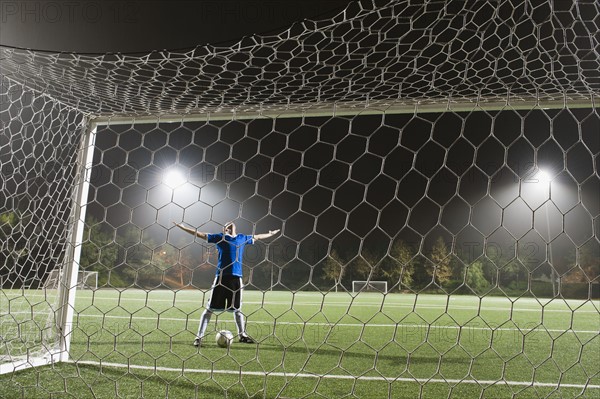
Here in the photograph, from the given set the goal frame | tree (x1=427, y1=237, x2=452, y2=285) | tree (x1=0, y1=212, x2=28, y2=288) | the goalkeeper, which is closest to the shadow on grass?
the goal frame

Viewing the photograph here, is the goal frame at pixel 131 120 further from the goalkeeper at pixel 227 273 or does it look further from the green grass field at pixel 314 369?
the goalkeeper at pixel 227 273

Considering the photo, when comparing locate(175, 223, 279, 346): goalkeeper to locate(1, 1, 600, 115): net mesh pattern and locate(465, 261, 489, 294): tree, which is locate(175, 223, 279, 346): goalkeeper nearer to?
locate(1, 1, 600, 115): net mesh pattern

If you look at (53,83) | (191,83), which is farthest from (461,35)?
(53,83)

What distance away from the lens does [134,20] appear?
4.29 metres

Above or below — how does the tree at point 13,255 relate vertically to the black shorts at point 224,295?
above

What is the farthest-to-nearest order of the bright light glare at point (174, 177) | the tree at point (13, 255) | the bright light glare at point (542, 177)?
1. the bright light glare at point (174, 177)
2. the bright light glare at point (542, 177)
3. the tree at point (13, 255)

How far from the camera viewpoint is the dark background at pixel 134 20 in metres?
4.09

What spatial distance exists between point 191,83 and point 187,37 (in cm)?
175

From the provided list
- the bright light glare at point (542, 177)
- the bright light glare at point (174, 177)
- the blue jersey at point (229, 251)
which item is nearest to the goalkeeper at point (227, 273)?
the blue jersey at point (229, 251)

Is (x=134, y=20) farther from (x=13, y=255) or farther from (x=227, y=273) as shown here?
(x=227, y=273)

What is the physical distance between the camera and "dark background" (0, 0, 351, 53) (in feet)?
13.4

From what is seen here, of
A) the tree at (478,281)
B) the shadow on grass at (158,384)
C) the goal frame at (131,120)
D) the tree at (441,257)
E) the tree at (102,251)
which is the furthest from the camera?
the tree at (441,257)

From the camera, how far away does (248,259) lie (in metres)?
12.7

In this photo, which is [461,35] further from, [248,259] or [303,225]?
[303,225]
